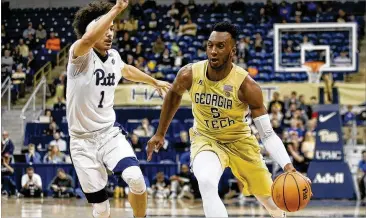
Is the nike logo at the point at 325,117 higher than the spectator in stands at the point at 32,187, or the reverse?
the nike logo at the point at 325,117

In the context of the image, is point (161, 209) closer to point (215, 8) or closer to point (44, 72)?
point (44, 72)

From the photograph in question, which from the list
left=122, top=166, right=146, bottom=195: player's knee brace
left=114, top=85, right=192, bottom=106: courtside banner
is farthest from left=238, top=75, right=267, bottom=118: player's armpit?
left=114, top=85, right=192, bottom=106: courtside banner

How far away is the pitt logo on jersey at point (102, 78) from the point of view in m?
7.02

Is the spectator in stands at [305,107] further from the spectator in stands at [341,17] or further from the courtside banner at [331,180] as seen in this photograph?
the spectator in stands at [341,17]

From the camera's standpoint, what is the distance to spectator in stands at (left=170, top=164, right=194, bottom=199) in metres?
16.5

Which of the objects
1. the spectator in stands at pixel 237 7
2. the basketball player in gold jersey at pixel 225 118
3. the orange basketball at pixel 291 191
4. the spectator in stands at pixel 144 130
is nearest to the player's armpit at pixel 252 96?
the basketball player in gold jersey at pixel 225 118

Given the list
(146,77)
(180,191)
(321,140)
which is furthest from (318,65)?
(146,77)

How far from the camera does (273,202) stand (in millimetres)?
7133

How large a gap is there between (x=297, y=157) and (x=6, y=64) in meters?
12.2

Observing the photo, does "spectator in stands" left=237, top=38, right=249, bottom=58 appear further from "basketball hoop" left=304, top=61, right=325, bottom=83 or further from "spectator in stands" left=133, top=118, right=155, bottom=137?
"spectator in stands" left=133, top=118, right=155, bottom=137

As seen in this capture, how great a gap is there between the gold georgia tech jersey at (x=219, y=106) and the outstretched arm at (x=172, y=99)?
2.9 inches

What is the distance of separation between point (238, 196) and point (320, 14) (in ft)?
35.5

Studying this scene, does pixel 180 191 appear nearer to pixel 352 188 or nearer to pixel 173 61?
pixel 352 188

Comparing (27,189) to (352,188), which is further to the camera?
(27,189)
